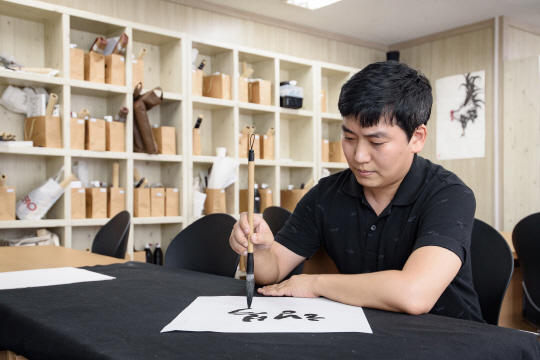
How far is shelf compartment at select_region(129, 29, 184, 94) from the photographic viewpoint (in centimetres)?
415

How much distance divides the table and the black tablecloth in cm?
64

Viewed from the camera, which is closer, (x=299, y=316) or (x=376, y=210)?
(x=299, y=316)

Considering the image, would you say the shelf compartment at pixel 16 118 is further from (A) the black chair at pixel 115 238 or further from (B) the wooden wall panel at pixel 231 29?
(A) the black chair at pixel 115 238

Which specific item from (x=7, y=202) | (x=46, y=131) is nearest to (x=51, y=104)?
(x=46, y=131)

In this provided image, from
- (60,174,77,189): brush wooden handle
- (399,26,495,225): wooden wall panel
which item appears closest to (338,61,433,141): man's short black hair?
(60,174,77,189): brush wooden handle

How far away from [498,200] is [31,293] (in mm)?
5002

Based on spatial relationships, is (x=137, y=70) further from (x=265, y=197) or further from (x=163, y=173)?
(x=265, y=197)

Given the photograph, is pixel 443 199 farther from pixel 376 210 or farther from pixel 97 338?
pixel 97 338

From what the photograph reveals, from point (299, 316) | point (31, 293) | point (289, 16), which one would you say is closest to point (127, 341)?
point (299, 316)

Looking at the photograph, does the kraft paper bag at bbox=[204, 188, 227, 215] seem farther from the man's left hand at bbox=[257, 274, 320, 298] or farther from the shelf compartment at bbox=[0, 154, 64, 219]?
the man's left hand at bbox=[257, 274, 320, 298]

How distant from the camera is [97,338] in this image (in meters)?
0.79

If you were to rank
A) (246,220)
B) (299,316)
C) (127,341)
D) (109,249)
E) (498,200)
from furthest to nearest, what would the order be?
(498,200)
(109,249)
(246,220)
(299,316)
(127,341)

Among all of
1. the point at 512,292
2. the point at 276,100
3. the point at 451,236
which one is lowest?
the point at 512,292

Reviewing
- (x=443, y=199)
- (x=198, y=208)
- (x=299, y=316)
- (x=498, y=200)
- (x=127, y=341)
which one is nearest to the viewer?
(x=127, y=341)
